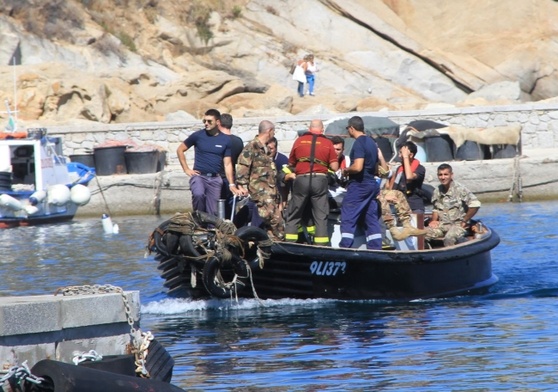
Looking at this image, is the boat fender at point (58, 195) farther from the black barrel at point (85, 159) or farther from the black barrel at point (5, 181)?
the black barrel at point (85, 159)

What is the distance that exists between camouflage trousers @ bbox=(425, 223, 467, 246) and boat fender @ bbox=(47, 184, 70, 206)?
40.3 ft

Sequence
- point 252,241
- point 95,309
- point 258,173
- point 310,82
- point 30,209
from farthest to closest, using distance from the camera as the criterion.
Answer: point 310,82 < point 30,209 < point 258,173 < point 252,241 < point 95,309

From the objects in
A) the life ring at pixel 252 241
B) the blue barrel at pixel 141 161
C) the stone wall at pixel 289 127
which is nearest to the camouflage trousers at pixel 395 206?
the life ring at pixel 252 241

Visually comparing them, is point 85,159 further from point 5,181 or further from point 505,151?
point 505,151

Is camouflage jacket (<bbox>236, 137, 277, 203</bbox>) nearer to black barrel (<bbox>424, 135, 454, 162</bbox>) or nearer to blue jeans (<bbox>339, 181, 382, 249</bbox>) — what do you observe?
blue jeans (<bbox>339, 181, 382, 249</bbox>)

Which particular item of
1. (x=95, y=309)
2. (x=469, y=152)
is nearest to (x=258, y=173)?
(x=95, y=309)

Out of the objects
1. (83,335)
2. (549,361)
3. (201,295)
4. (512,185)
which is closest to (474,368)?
(549,361)

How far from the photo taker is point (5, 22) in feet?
116

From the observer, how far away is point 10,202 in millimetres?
24422

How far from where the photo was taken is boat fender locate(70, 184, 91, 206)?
24984mm

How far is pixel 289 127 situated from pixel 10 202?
7218 millimetres

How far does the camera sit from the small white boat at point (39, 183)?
24.9 m

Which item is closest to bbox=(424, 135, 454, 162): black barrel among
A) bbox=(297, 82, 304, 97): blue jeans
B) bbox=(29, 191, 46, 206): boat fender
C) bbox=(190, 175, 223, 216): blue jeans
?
bbox=(29, 191, 46, 206): boat fender

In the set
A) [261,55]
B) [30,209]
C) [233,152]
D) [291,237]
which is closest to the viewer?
[291,237]
